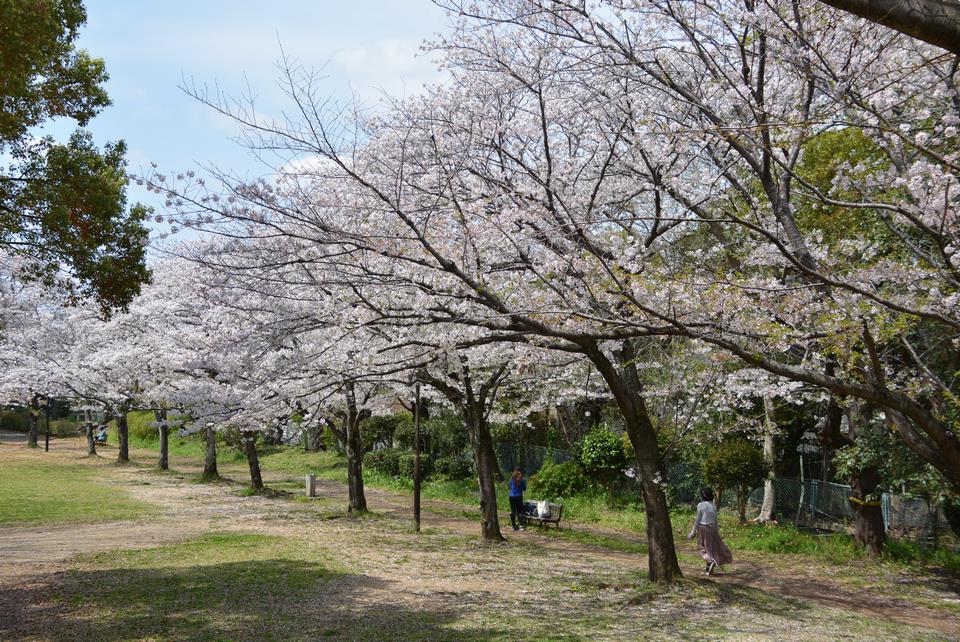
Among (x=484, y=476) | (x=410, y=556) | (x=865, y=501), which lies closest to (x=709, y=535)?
(x=865, y=501)

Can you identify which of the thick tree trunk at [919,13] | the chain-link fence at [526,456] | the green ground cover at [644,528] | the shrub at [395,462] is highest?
the thick tree trunk at [919,13]

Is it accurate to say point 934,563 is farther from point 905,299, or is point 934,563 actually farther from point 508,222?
point 508,222

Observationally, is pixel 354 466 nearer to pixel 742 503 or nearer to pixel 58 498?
pixel 58 498

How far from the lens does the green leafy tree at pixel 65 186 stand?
686cm

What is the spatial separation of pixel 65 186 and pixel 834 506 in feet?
47.3

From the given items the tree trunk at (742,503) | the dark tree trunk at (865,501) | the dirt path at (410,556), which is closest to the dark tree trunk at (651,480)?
the dirt path at (410,556)

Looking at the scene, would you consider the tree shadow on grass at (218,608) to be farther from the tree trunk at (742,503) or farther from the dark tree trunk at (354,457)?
the tree trunk at (742,503)

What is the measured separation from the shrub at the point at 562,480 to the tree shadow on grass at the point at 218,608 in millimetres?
10396

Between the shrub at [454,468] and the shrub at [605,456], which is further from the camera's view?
the shrub at [454,468]

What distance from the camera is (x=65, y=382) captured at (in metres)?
27.0

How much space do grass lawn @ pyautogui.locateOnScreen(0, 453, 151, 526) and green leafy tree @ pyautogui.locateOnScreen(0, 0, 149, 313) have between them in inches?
338

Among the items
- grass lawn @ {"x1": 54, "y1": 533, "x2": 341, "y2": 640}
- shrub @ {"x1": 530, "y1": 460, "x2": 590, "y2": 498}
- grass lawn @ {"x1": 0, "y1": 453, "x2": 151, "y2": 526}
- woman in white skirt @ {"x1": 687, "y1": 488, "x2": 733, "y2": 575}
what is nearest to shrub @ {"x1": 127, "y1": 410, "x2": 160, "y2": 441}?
grass lawn @ {"x1": 0, "y1": 453, "x2": 151, "y2": 526}

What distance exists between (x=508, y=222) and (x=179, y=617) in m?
4.79

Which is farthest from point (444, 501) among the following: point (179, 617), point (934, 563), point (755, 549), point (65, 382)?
point (65, 382)
